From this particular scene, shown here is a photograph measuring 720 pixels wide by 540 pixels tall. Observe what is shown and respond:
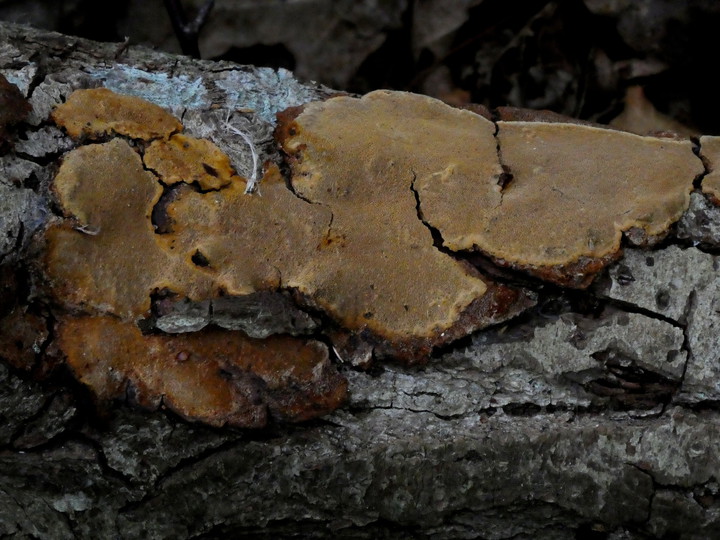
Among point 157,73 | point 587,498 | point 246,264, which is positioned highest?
point 157,73

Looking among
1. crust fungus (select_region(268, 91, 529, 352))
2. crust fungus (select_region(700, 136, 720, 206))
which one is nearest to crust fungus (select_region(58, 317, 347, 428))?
crust fungus (select_region(268, 91, 529, 352))

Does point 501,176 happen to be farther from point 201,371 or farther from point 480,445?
point 201,371

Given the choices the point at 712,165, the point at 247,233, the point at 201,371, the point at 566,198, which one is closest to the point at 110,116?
the point at 247,233

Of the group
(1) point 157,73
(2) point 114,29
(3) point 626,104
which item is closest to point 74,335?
(1) point 157,73

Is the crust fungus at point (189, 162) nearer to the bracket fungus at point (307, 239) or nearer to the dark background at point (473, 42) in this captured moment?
the bracket fungus at point (307, 239)

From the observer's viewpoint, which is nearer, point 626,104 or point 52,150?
point 52,150

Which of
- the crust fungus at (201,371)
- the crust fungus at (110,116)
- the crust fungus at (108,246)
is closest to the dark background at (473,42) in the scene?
the crust fungus at (110,116)

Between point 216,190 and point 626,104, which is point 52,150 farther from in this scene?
point 626,104
